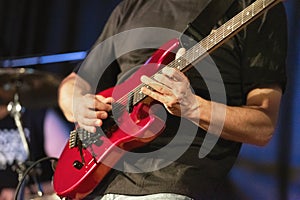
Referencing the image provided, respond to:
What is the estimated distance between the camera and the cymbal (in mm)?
2230

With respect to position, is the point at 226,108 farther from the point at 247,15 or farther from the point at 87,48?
the point at 87,48

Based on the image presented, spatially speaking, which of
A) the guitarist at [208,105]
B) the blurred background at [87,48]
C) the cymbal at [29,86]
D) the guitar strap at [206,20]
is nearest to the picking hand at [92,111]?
the guitarist at [208,105]

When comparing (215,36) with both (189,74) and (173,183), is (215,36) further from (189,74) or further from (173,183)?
(173,183)

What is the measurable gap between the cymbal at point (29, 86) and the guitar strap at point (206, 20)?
929mm

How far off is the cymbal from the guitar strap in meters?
0.93

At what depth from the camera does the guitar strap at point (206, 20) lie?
4.54 feet

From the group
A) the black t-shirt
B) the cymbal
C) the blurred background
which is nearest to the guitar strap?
the blurred background

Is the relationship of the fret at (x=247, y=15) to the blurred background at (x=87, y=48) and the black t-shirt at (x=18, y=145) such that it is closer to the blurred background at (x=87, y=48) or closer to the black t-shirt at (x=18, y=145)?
the blurred background at (x=87, y=48)

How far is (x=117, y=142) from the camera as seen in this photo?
4.34ft

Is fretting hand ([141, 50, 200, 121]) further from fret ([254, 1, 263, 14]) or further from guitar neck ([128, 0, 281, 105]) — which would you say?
fret ([254, 1, 263, 14])

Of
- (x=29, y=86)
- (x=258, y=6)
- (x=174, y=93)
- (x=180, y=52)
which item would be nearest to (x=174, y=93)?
(x=174, y=93)

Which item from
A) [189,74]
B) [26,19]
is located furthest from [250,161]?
[26,19]

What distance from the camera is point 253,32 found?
141 cm

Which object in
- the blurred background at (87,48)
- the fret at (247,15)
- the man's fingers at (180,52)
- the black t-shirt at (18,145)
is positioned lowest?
the black t-shirt at (18,145)
